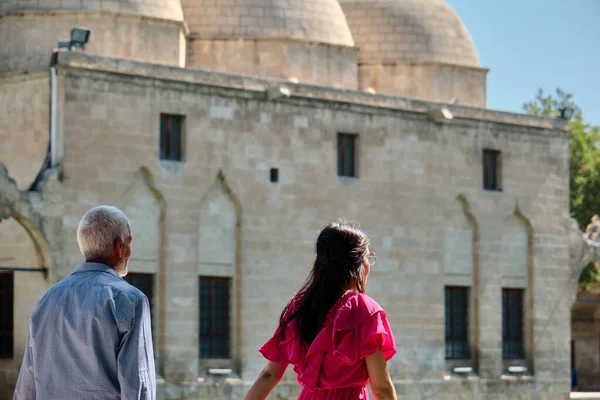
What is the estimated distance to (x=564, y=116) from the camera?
2961 centimetres

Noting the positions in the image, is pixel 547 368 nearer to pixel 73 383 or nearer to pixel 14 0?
pixel 14 0

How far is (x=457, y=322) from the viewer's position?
27344 millimetres

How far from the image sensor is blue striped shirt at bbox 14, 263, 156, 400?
18.9 feet

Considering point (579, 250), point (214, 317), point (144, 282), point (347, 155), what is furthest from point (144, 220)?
point (579, 250)

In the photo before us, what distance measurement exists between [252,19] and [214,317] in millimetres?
6309

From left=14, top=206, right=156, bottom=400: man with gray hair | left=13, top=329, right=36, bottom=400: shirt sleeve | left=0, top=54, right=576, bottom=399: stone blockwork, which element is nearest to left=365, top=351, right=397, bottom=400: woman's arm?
left=14, top=206, right=156, bottom=400: man with gray hair

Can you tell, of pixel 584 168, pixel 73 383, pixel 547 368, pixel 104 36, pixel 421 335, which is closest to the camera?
pixel 73 383

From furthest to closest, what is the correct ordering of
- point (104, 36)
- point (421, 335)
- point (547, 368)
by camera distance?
1. point (547, 368)
2. point (421, 335)
3. point (104, 36)

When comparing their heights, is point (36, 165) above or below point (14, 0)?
below

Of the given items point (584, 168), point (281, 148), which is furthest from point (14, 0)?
point (584, 168)

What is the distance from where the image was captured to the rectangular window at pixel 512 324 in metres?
28.0

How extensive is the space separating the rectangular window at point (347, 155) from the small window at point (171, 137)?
3.59 metres

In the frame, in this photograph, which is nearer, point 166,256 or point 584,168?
point 166,256

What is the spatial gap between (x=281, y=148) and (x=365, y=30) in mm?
6242
